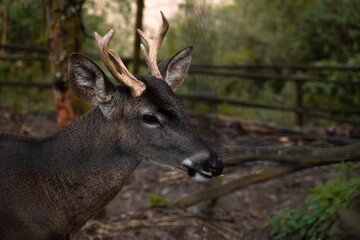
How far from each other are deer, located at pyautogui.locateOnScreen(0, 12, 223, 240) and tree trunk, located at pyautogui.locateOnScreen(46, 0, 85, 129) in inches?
64.3

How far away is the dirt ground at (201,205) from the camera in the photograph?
4730mm

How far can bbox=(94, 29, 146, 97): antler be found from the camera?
9.04 ft

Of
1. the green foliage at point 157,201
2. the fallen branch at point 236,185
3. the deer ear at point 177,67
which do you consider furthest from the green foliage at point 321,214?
the deer ear at point 177,67

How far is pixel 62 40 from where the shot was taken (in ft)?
15.0

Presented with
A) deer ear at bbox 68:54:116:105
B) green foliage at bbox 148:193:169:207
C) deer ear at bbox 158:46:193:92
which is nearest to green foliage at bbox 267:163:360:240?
green foliage at bbox 148:193:169:207

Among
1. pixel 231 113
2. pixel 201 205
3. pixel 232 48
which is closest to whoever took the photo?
pixel 201 205

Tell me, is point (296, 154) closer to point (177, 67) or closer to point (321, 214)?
point (321, 214)

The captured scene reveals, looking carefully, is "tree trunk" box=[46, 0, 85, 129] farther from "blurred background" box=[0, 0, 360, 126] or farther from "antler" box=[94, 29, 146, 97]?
"antler" box=[94, 29, 146, 97]

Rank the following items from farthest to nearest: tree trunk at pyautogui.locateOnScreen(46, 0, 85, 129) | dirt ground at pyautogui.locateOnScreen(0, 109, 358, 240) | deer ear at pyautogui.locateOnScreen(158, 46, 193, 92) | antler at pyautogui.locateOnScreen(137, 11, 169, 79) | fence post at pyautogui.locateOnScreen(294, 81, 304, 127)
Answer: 1. fence post at pyautogui.locateOnScreen(294, 81, 304, 127)
2. dirt ground at pyautogui.locateOnScreen(0, 109, 358, 240)
3. tree trunk at pyautogui.locateOnScreen(46, 0, 85, 129)
4. deer ear at pyautogui.locateOnScreen(158, 46, 193, 92)
5. antler at pyautogui.locateOnScreen(137, 11, 169, 79)

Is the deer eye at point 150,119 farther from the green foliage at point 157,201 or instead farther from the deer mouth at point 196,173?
the green foliage at point 157,201

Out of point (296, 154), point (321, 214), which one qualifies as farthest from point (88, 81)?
point (321, 214)

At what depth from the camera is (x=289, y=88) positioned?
1243 cm

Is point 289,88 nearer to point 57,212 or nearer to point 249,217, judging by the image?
point 249,217

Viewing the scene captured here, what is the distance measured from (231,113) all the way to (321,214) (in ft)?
21.4
